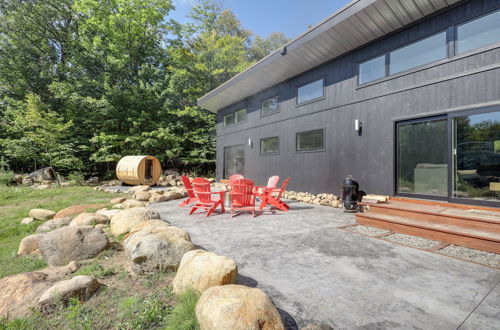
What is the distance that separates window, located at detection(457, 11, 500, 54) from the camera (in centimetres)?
398

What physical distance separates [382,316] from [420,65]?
5.26 m

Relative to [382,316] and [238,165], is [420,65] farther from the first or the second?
[238,165]

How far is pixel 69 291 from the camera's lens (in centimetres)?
177

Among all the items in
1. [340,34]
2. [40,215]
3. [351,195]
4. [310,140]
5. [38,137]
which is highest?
[340,34]

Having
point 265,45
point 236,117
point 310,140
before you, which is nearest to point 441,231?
point 310,140

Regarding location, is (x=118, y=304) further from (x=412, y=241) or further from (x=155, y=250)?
(x=412, y=241)

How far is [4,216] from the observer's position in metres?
4.90

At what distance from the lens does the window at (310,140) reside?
7.09 m

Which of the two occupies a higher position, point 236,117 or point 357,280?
point 236,117

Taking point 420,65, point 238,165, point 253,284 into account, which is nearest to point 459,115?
point 420,65

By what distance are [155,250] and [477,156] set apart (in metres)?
5.31

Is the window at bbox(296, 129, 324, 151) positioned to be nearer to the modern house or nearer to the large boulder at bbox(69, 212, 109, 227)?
the modern house

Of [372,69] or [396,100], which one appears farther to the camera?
[372,69]

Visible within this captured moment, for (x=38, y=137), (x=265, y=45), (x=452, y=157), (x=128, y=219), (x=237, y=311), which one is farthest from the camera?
(x=265, y=45)
